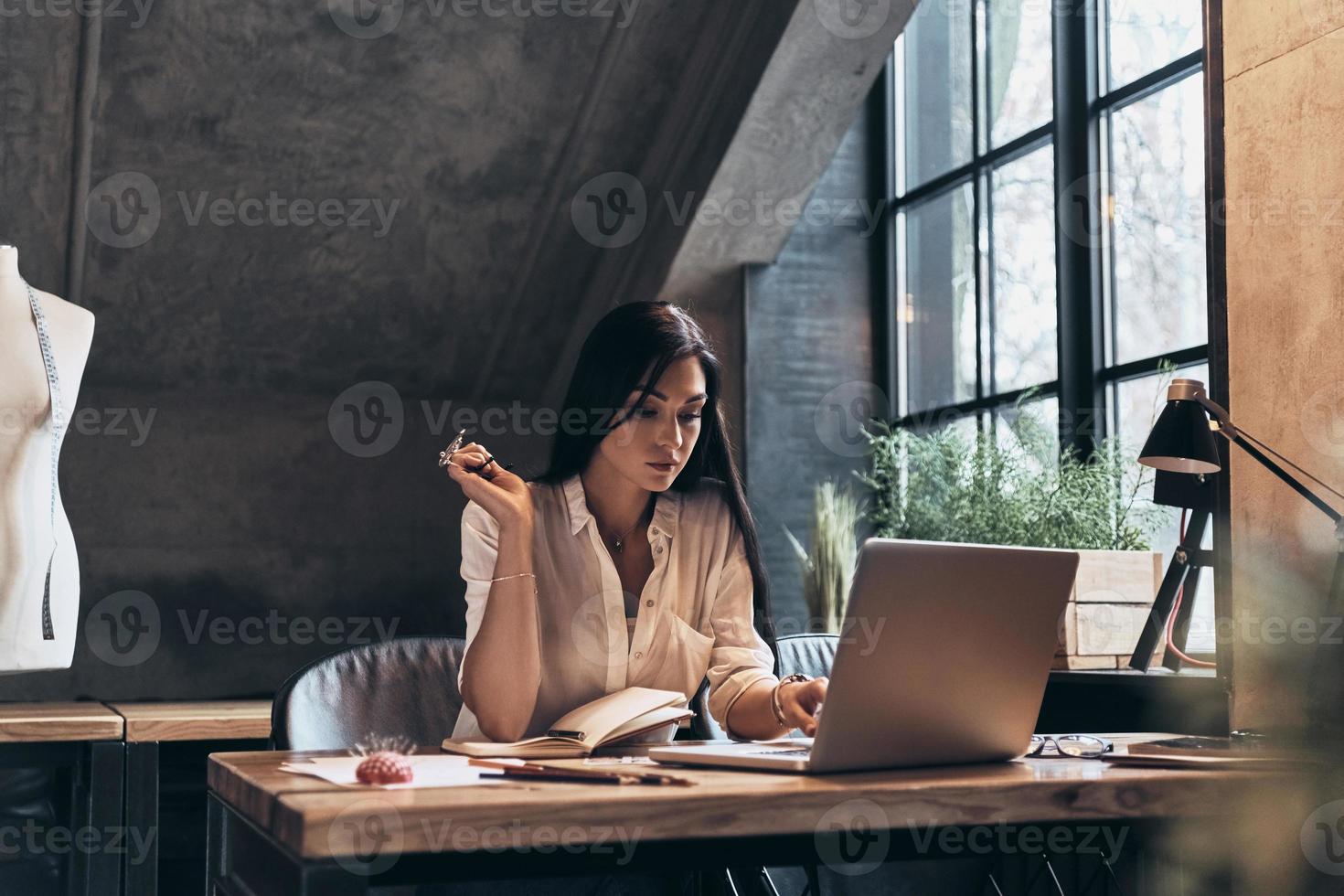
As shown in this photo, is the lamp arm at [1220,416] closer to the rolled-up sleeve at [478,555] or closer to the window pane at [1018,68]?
the rolled-up sleeve at [478,555]

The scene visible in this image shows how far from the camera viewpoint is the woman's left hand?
1.76 metres

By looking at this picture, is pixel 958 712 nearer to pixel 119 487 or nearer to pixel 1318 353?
pixel 1318 353

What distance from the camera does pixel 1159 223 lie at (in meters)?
3.86

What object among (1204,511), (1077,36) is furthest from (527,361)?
(1204,511)

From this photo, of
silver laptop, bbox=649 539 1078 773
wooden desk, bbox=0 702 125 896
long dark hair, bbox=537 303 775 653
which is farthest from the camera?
wooden desk, bbox=0 702 125 896

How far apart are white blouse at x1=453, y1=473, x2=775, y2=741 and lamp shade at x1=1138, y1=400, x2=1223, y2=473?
67cm

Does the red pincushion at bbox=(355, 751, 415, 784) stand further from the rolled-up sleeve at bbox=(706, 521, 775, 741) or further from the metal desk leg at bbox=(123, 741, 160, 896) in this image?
the metal desk leg at bbox=(123, 741, 160, 896)

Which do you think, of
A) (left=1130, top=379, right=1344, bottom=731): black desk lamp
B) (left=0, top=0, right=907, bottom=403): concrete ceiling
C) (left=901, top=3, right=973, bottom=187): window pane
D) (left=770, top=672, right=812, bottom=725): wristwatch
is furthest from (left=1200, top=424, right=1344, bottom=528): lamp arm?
(left=901, top=3, right=973, bottom=187): window pane

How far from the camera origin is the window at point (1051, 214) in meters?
3.81

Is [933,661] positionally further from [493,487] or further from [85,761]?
[85,761]

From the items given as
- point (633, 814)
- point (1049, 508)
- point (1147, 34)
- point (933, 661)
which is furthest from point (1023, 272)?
point (633, 814)

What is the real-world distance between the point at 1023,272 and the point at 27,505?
3085mm

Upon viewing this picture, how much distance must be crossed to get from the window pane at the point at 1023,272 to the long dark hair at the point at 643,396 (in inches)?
91.2

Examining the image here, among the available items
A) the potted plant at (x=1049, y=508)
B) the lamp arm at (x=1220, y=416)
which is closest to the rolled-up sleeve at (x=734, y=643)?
the lamp arm at (x=1220, y=416)
